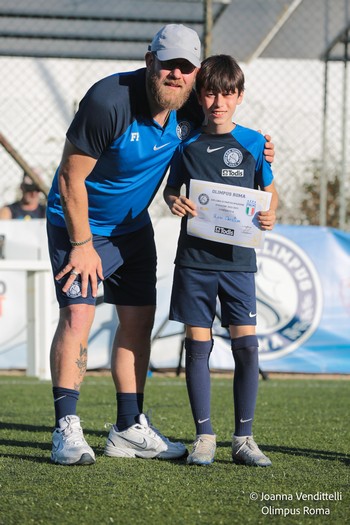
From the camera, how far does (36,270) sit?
761cm

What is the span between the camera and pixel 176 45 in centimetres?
373

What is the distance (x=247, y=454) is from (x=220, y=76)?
1.46 metres

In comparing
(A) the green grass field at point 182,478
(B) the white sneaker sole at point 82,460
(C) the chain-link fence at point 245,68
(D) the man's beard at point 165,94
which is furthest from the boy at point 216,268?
(C) the chain-link fence at point 245,68

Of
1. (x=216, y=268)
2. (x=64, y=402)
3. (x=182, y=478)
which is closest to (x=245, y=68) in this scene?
(x=216, y=268)

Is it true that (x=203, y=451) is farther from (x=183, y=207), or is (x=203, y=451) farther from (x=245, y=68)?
(x=245, y=68)

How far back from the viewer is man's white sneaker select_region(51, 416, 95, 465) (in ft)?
12.0

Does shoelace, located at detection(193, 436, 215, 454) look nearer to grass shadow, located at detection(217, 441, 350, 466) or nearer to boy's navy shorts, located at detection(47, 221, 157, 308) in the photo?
grass shadow, located at detection(217, 441, 350, 466)

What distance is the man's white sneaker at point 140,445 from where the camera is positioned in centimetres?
398

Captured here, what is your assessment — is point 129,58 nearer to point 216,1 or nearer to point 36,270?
point 216,1

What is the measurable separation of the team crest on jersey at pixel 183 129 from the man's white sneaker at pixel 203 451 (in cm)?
121

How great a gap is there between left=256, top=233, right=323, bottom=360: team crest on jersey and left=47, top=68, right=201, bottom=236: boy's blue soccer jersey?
3932 millimetres

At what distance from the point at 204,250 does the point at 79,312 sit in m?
0.56

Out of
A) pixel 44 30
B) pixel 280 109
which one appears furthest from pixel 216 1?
pixel 44 30

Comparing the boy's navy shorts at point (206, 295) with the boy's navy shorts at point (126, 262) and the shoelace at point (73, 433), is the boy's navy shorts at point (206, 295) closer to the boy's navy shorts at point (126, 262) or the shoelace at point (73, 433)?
the boy's navy shorts at point (126, 262)
